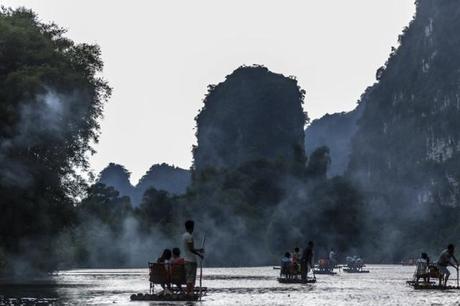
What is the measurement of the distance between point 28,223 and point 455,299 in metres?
33.1

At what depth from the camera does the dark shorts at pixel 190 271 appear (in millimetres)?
26484

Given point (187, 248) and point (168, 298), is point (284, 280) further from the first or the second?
point (168, 298)

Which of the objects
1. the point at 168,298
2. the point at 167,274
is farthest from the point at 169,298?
the point at 167,274

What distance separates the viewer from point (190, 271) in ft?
87.5

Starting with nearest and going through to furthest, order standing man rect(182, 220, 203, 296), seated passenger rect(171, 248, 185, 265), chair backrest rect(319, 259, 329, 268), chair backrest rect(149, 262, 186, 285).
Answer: standing man rect(182, 220, 203, 296) < seated passenger rect(171, 248, 185, 265) < chair backrest rect(149, 262, 186, 285) < chair backrest rect(319, 259, 329, 268)

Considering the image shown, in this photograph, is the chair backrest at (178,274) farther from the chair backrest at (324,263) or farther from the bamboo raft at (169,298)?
the chair backrest at (324,263)

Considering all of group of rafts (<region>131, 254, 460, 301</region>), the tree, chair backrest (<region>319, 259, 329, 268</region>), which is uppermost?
the tree

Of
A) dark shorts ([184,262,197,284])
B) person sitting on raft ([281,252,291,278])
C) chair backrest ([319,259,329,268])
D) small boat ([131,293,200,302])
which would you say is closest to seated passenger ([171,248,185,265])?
dark shorts ([184,262,197,284])

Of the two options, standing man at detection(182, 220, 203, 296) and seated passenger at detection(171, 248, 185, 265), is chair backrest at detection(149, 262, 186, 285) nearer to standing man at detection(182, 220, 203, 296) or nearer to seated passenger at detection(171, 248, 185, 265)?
seated passenger at detection(171, 248, 185, 265)

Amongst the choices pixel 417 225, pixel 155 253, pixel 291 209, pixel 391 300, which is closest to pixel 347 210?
pixel 291 209

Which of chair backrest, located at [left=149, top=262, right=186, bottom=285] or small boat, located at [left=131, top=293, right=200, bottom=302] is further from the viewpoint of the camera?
chair backrest, located at [left=149, top=262, right=186, bottom=285]

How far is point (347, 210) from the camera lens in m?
129

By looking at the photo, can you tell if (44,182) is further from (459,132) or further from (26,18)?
(459,132)

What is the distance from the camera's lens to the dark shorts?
26.5m
